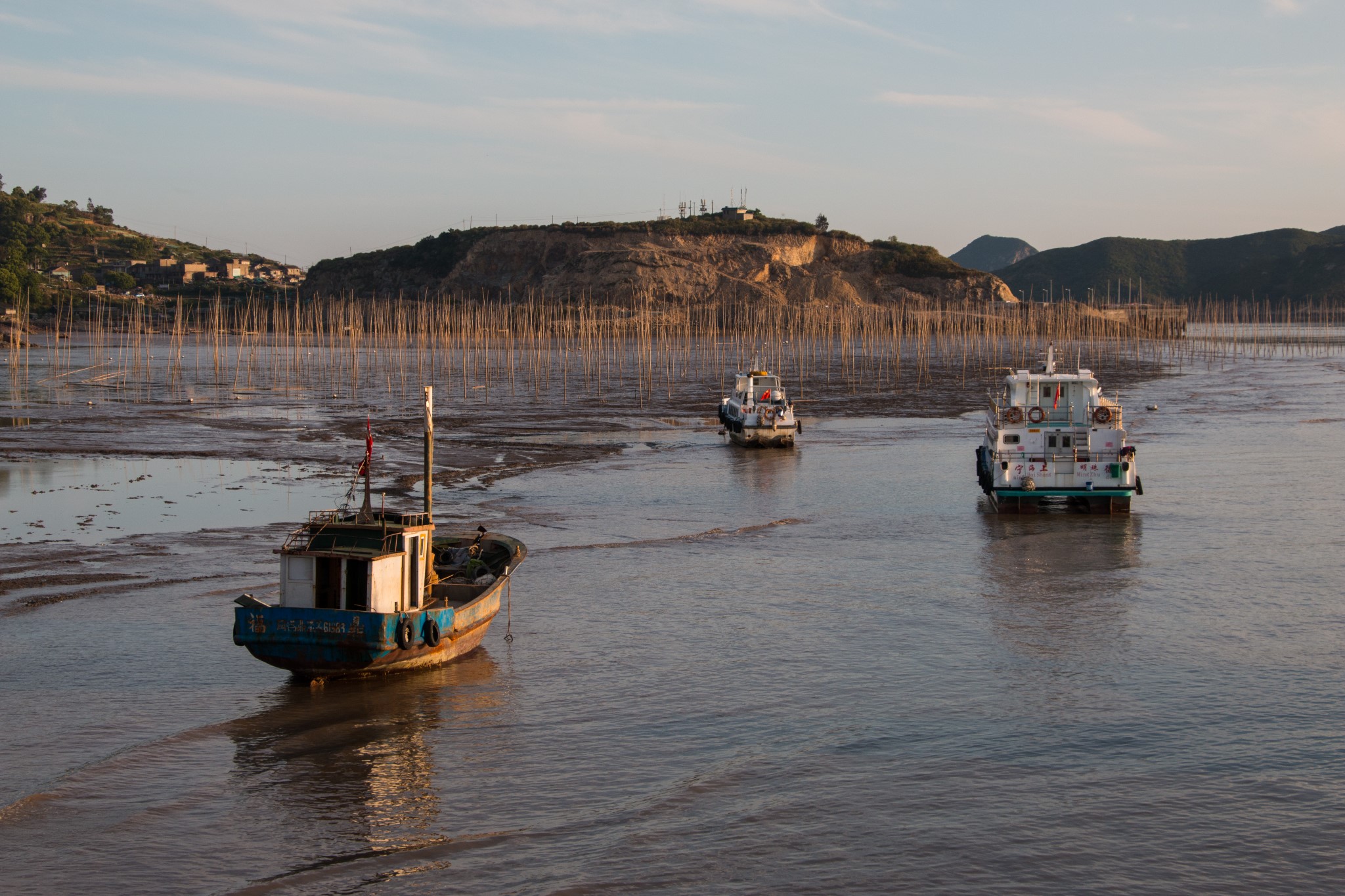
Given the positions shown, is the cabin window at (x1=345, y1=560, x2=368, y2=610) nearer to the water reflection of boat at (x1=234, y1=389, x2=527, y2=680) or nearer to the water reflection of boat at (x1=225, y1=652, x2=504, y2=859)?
the water reflection of boat at (x1=234, y1=389, x2=527, y2=680)

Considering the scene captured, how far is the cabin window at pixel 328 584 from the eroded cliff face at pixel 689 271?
5889 inches

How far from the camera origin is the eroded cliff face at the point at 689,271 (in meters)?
173

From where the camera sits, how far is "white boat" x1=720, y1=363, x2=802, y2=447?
1796 inches

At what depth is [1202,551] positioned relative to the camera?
86.5 ft

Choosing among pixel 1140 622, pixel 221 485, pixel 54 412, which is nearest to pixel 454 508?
pixel 221 485

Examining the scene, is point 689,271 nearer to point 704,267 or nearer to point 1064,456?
point 704,267

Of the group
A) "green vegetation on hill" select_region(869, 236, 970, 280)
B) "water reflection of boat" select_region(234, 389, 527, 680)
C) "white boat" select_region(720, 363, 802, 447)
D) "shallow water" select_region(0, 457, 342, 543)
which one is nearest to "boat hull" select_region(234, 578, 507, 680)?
"water reflection of boat" select_region(234, 389, 527, 680)

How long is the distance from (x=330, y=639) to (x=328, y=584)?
93 cm

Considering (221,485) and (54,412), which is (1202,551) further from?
(54,412)

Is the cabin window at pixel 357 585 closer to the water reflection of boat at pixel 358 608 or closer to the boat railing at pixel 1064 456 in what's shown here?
the water reflection of boat at pixel 358 608

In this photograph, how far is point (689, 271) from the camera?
17575 cm

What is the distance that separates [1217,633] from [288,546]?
47.5 feet

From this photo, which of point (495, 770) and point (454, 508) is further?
point (454, 508)

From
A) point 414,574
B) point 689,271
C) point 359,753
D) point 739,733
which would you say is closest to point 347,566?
point 414,574
